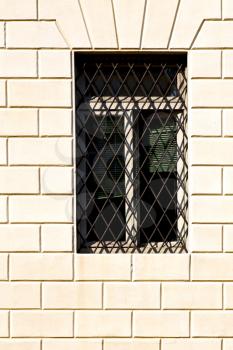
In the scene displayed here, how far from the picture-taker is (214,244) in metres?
4.39

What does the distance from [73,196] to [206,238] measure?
1376 millimetres

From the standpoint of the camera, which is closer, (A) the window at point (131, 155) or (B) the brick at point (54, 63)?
(B) the brick at point (54, 63)

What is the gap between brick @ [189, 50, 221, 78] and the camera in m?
4.35
